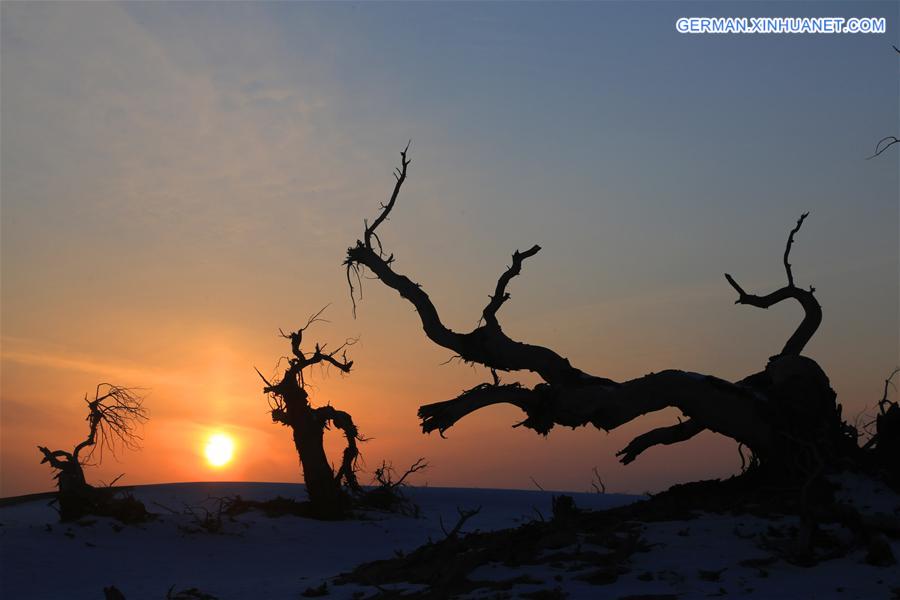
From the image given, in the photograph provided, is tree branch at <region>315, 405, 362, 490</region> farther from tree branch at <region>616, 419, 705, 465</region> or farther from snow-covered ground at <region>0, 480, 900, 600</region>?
tree branch at <region>616, 419, 705, 465</region>

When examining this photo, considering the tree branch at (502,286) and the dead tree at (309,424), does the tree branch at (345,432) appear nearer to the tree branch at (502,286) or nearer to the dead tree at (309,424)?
the dead tree at (309,424)

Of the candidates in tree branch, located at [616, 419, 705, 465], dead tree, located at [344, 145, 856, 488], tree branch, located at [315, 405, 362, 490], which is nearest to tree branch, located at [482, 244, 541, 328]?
dead tree, located at [344, 145, 856, 488]

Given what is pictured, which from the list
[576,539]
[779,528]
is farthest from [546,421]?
[779,528]

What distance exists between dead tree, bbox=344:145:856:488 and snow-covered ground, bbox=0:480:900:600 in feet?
4.11

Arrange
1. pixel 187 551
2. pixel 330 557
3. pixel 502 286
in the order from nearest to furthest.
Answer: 1. pixel 502 286
2. pixel 330 557
3. pixel 187 551

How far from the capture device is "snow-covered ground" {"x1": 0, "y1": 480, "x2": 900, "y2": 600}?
383 inches

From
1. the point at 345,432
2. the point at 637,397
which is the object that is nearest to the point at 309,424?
the point at 345,432

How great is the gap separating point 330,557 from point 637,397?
6707 mm

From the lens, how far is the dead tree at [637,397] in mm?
13336

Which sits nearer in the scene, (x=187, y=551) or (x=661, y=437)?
(x=661, y=437)

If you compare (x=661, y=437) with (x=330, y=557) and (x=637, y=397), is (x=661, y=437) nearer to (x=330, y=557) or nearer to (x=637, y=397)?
(x=637, y=397)

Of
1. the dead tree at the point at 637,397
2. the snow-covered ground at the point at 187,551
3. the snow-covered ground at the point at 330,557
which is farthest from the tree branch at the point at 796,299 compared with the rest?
the snow-covered ground at the point at 187,551

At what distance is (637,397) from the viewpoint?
13.4 m

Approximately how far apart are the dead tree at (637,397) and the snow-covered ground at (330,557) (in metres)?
1.25
